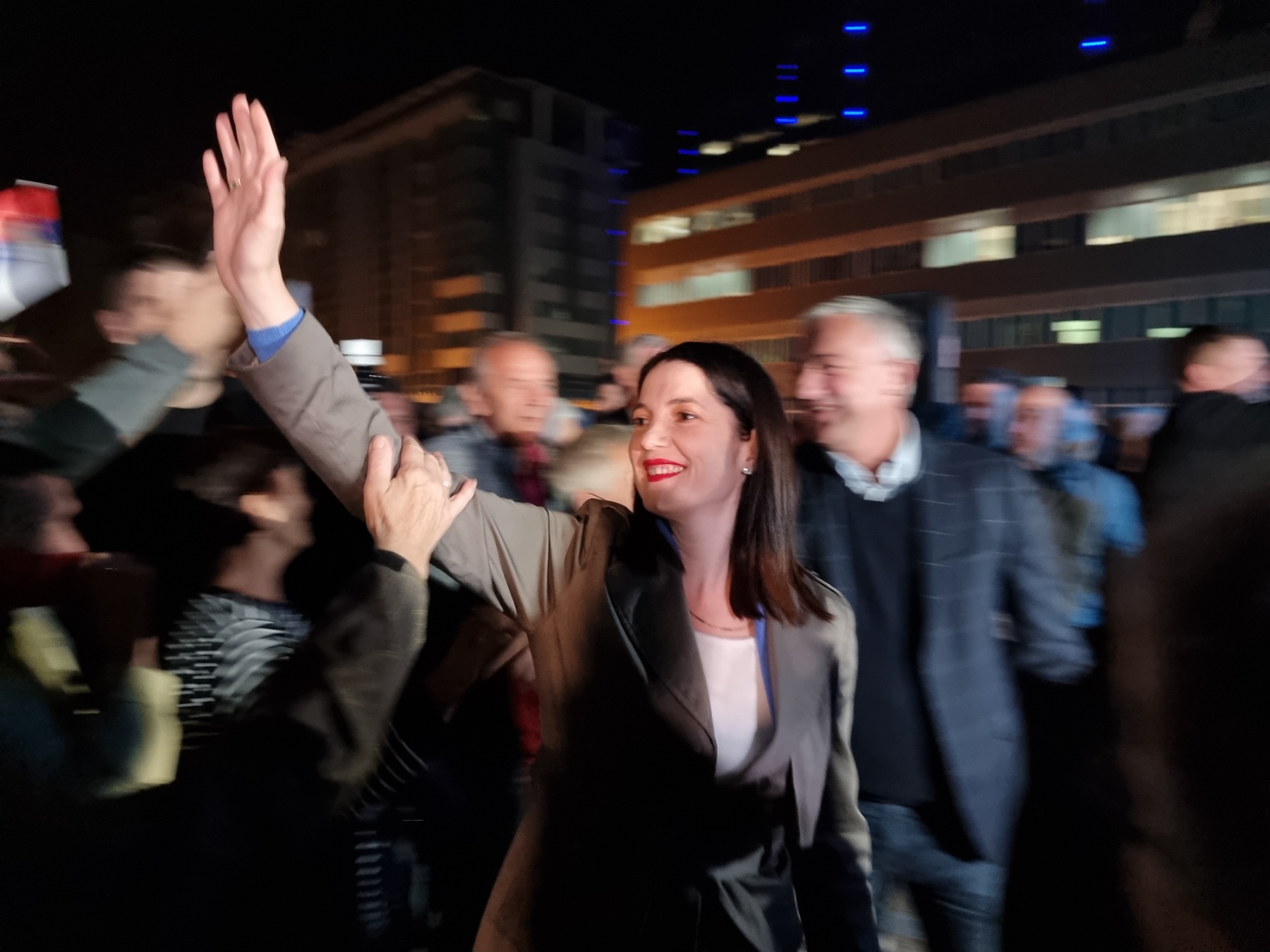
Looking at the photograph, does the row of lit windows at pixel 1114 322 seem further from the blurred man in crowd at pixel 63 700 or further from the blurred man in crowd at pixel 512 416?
the blurred man in crowd at pixel 63 700

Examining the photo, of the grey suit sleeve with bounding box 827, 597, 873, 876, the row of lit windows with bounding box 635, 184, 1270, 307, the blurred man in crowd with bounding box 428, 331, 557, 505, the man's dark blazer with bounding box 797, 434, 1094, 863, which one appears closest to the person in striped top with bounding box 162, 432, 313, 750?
the blurred man in crowd with bounding box 428, 331, 557, 505

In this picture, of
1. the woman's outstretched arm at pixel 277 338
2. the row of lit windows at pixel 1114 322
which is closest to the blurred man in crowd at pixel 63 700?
the woman's outstretched arm at pixel 277 338

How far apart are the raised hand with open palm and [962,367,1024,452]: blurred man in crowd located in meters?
4.45

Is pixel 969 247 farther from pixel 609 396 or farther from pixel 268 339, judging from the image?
pixel 268 339

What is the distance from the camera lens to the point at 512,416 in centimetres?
314

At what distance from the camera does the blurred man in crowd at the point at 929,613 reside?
2.12m

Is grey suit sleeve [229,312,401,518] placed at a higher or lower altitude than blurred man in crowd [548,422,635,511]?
higher

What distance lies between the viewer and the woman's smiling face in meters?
1.76

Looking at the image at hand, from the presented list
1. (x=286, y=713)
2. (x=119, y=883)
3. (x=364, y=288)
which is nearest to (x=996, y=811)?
(x=286, y=713)

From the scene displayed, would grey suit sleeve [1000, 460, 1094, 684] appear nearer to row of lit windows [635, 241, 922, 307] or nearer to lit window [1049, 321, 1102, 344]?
lit window [1049, 321, 1102, 344]

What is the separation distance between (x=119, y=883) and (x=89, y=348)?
1.59 m

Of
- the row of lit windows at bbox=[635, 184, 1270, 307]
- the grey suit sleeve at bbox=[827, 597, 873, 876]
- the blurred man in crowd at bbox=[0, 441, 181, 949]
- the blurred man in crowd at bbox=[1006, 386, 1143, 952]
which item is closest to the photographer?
the grey suit sleeve at bbox=[827, 597, 873, 876]

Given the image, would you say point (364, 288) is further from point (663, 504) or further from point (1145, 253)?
point (663, 504)

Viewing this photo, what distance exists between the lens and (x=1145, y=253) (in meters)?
28.4
